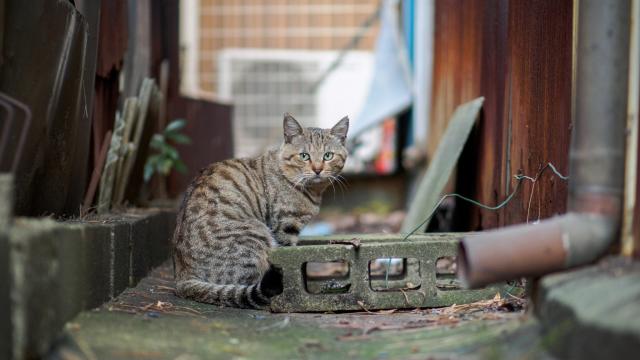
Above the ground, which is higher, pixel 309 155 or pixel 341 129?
pixel 341 129

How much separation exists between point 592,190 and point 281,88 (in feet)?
36.1

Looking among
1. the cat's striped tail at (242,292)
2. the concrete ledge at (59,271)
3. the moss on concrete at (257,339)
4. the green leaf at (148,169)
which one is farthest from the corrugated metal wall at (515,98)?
the green leaf at (148,169)

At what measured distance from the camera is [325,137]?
5367 millimetres

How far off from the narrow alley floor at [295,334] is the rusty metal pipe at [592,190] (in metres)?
0.25

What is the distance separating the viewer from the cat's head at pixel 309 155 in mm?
5133

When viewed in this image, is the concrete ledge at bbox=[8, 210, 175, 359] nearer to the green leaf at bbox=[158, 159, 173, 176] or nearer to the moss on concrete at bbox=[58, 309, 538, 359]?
the moss on concrete at bbox=[58, 309, 538, 359]

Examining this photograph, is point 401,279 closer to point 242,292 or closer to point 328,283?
point 328,283

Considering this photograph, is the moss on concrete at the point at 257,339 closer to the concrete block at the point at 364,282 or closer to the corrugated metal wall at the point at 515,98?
the concrete block at the point at 364,282

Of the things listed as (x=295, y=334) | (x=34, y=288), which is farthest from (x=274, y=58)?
(x=34, y=288)

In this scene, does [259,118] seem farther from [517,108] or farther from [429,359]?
[429,359]

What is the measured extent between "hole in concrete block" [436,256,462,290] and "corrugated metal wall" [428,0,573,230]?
1.18 ft

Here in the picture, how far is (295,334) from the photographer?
10.8ft

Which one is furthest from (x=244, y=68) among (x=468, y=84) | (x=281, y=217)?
(x=281, y=217)

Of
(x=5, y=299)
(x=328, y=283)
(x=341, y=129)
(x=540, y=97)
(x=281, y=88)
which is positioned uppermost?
(x=281, y=88)
